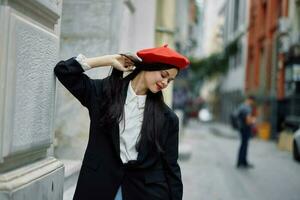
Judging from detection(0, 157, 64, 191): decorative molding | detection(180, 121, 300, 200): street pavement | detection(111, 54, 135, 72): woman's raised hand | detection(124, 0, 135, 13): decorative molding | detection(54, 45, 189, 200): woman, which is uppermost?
detection(124, 0, 135, 13): decorative molding

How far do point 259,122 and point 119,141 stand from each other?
83.2 feet

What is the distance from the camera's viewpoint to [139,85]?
10.9 ft

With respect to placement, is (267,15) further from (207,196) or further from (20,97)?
(20,97)

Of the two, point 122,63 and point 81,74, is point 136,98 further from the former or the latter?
point 81,74

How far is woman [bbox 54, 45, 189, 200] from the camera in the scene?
3182 mm

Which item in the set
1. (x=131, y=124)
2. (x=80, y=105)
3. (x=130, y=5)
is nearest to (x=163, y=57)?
(x=131, y=124)

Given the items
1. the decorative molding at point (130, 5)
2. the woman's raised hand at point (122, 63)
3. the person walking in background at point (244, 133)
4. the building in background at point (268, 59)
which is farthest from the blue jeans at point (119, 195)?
the building in background at point (268, 59)

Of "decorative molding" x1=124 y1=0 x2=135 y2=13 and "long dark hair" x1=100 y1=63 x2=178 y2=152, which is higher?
"decorative molding" x1=124 y1=0 x2=135 y2=13

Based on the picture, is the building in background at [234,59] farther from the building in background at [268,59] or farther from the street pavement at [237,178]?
the street pavement at [237,178]

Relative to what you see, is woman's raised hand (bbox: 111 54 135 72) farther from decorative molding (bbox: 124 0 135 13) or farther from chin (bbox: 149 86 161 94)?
decorative molding (bbox: 124 0 135 13)

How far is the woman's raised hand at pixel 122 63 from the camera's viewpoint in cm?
336

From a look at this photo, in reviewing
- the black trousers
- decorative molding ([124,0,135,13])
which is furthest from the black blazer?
the black trousers

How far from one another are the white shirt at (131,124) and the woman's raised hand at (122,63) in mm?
133

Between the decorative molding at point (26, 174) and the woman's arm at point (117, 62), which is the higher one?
the woman's arm at point (117, 62)
